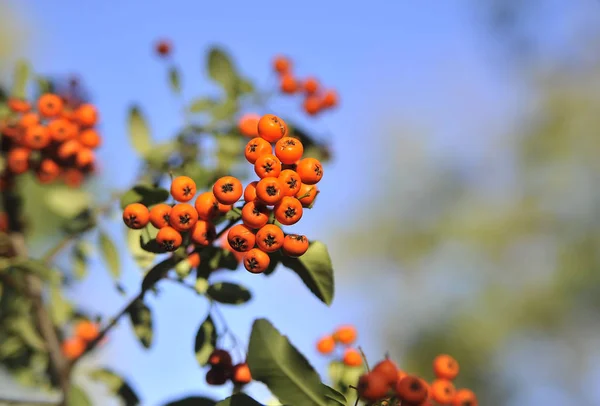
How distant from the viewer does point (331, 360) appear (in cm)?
283

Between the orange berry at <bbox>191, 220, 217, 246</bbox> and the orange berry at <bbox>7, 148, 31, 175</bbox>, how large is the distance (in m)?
1.98

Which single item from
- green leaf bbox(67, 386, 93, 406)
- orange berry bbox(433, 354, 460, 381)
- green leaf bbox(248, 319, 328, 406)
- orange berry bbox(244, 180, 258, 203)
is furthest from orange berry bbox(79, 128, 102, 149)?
orange berry bbox(433, 354, 460, 381)

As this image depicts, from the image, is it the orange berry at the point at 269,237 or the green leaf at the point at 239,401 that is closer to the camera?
the green leaf at the point at 239,401

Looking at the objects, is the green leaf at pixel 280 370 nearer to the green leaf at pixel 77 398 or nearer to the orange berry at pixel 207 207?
the orange berry at pixel 207 207

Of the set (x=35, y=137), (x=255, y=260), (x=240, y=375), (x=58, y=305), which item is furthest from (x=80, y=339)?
(x=255, y=260)

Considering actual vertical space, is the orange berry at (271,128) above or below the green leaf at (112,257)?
above

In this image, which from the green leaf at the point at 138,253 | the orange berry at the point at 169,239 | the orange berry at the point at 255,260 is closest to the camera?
the orange berry at the point at 255,260

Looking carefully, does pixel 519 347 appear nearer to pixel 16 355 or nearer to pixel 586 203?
pixel 586 203

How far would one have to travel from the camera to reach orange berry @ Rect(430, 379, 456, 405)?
228cm

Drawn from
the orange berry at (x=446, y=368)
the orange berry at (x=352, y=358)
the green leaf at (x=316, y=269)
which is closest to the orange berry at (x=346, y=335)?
the orange berry at (x=352, y=358)

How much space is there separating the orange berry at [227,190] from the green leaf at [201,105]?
2002 mm

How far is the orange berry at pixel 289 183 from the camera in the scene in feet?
5.73

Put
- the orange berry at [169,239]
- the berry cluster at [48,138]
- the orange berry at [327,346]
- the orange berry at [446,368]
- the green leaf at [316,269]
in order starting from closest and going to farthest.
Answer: the orange berry at [169,239] → the green leaf at [316,269] → the orange berry at [446,368] → the orange berry at [327,346] → the berry cluster at [48,138]

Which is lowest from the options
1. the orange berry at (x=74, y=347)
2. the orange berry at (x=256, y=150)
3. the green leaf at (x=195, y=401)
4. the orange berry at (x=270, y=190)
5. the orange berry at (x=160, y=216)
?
the orange berry at (x=74, y=347)
